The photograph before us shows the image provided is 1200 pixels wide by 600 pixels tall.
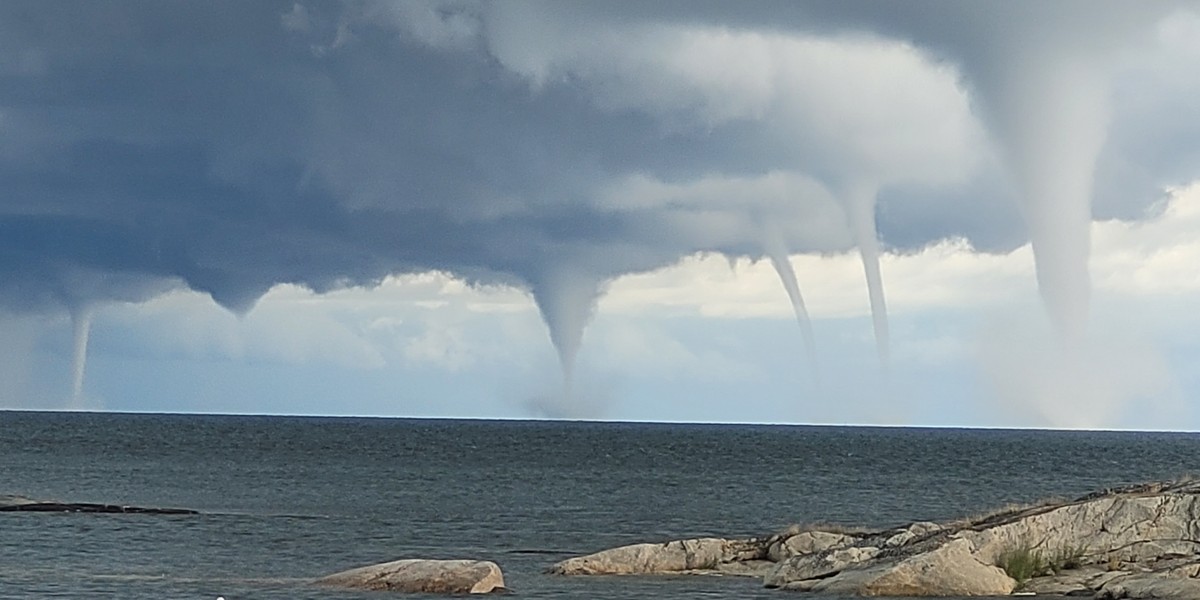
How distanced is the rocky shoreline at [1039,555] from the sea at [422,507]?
2.28 metres

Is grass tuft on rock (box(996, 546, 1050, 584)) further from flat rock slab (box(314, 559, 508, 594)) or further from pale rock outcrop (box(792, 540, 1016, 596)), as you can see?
flat rock slab (box(314, 559, 508, 594))

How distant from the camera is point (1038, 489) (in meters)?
125

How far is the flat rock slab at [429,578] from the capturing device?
4422cm

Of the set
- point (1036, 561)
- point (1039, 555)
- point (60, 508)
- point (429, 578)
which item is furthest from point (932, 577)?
point (60, 508)

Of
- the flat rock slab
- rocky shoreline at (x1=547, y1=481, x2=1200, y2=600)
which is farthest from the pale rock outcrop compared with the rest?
the flat rock slab

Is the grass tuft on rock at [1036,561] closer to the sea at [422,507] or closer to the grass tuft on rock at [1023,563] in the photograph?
the grass tuft on rock at [1023,563]

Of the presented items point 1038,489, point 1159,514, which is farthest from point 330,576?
point 1038,489

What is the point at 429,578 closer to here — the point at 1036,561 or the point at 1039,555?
the point at 1036,561

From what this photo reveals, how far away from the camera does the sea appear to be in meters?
48.6

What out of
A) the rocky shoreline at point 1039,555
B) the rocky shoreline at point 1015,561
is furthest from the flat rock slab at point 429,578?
the rocky shoreline at point 1039,555

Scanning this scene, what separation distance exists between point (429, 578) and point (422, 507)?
154 ft

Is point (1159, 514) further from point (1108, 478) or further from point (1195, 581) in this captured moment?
point (1108, 478)

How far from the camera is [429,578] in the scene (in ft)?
146

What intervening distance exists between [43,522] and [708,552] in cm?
3278
